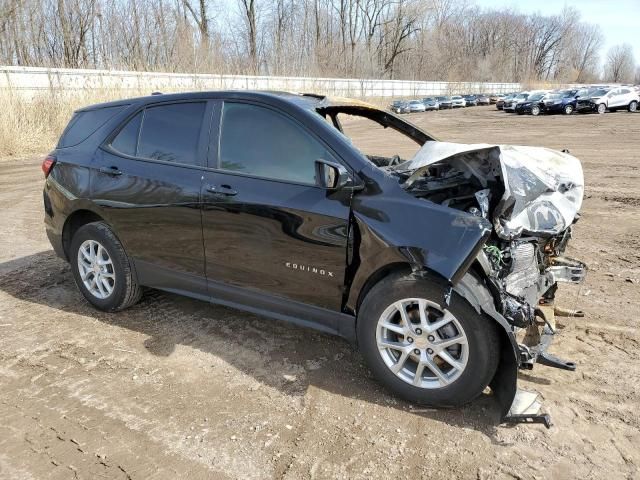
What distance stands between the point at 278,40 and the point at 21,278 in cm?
5433

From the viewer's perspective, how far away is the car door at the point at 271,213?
127 inches

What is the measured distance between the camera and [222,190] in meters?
3.57

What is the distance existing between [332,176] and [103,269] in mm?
2426

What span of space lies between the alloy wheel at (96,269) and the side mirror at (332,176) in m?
2.24

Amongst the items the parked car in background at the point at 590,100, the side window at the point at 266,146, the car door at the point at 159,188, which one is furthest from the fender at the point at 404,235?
the parked car in background at the point at 590,100

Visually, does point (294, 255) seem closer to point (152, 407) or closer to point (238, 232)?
point (238, 232)

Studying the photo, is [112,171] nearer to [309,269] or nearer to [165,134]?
[165,134]

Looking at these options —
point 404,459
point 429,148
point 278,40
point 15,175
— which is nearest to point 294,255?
point 429,148

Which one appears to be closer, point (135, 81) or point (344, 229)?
point (344, 229)

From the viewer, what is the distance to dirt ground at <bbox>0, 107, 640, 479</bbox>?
2600mm

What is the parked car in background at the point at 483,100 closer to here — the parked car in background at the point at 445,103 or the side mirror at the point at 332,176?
the parked car in background at the point at 445,103

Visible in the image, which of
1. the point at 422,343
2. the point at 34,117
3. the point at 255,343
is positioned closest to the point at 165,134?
the point at 255,343

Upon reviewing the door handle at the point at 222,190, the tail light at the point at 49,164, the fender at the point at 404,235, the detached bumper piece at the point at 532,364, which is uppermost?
the tail light at the point at 49,164


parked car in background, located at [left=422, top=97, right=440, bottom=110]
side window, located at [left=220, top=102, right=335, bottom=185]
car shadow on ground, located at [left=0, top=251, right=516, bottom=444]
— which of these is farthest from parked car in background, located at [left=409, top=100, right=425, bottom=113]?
side window, located at [left=220, top=102, right=335, bottom=185]
